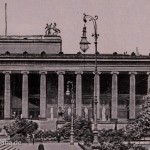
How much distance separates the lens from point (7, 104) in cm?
9075

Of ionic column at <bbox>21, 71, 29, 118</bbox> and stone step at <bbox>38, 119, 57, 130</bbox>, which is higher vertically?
ionic column at <bbox>21, 71, 29, 118</bbox>

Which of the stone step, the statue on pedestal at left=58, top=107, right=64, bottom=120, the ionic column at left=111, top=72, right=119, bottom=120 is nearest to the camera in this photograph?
the statue on pedestal at left=58, top=107, right=64, bottom=120

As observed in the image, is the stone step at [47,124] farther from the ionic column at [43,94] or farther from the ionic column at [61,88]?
the ionic column at [61,88]

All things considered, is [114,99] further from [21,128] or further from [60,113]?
[21,128]

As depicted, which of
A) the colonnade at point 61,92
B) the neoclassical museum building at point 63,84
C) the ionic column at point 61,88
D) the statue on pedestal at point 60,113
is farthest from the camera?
the ionic column at point 61,88

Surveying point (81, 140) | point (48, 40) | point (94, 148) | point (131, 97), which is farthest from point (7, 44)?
point (94, 148)

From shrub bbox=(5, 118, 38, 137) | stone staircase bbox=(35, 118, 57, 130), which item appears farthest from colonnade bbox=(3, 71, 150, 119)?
shrub bbox=(5, 118, 38, 137)

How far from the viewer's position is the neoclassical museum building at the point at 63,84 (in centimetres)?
9131

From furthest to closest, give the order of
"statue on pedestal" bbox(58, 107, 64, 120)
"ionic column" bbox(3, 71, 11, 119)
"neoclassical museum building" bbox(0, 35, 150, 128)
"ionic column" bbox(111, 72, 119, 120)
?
"ionic column" bbox(111, 72, 119, 120)
"neoclassical museum building" bbox(0, 35, 150, 128)
"ionic column" bbox(3, 71, 11, 119)
"statue on pedestal" bbox(58, 107, 64, 120)

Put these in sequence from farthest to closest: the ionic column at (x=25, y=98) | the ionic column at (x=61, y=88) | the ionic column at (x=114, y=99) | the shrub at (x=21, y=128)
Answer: the ionic column at (x=114, y=99), the ionic column at (x=61, y=88), the ionic column at (x=25, y=98), the shrub at (x=21, y=128)

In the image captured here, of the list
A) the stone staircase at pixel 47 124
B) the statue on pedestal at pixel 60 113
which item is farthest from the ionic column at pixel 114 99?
the stone staircase at pixel 47 124

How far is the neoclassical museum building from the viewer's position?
9131cm

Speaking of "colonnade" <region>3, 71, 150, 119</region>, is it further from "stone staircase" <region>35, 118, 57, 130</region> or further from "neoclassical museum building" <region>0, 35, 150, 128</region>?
"stone staircase" <region>35, 118, 57, 130</region>

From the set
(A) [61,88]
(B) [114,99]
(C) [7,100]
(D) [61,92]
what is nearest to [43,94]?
(D) [61,92]
